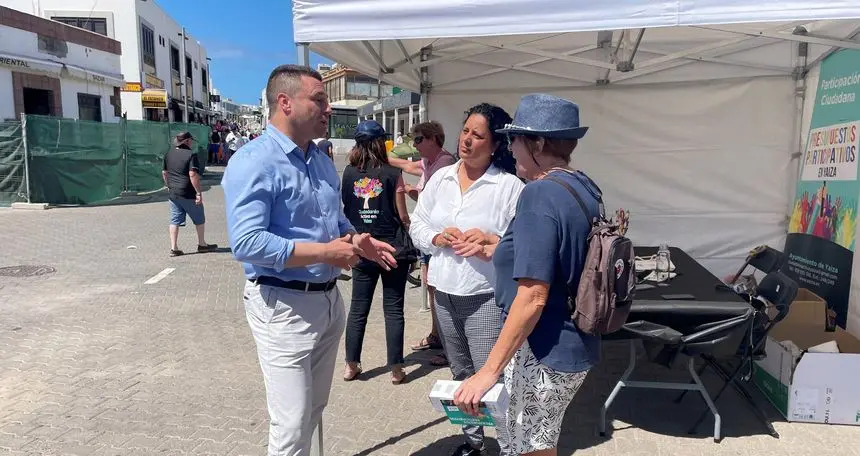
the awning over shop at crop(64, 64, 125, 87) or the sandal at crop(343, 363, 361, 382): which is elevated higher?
the awning over shop at crop(64, 64, 125, 87)

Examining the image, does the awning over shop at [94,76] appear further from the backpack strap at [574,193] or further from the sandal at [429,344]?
the backpack strap at [574,193]

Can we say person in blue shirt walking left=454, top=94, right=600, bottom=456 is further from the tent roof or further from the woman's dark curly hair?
the tent roof

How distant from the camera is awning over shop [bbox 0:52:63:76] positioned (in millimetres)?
18547

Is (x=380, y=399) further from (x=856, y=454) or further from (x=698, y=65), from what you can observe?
(x=698, y=65)

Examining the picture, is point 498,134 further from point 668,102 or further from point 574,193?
point 668,102

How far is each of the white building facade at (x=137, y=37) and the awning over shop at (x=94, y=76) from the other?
1315 mm

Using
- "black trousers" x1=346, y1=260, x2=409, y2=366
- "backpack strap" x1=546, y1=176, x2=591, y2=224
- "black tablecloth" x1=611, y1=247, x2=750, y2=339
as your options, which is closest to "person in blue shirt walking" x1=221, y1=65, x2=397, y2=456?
"backpack strap" x1=546, y1=176, x2=591, y2=224

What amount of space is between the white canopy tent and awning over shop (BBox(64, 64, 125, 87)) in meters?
20.2

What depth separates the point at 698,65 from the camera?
239 inches

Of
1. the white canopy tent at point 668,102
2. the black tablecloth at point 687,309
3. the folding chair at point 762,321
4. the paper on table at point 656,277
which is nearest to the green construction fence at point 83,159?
the white canopy tent at point 668,102

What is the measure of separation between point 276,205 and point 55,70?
23.1 meters

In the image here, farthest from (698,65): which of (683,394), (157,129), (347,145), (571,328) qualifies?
(347,145)

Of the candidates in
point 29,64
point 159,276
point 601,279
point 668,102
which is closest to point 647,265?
point 601,279

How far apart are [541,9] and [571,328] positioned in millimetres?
1868
